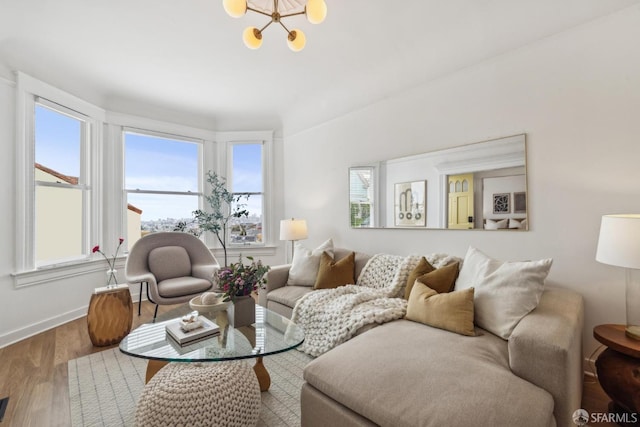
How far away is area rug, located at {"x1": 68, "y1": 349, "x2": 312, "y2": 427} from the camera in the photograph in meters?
1.70

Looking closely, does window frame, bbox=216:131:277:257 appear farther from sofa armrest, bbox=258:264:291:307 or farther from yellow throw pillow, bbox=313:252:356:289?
yellow throw pillow, bbox=313:252:356:289

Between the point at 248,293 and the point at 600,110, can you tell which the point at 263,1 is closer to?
the point at 248,293

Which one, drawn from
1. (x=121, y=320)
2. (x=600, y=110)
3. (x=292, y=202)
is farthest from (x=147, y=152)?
(x=600, y=110)

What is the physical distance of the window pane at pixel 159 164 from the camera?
4183 millimetres

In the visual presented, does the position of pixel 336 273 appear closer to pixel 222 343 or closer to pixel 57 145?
pixel 222 343

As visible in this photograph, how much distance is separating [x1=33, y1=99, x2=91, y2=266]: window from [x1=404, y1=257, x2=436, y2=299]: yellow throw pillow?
12.4 ft

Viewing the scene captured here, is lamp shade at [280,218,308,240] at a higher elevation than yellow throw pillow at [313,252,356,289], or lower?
higher

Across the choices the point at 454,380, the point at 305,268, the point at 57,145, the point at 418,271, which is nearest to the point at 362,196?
the point at 305,268

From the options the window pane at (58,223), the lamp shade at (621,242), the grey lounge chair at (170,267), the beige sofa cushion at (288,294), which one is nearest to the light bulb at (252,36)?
the beige sofa cushion at (288,294)

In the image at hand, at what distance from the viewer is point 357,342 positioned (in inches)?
66.9

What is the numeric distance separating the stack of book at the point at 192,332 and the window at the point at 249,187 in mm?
2966

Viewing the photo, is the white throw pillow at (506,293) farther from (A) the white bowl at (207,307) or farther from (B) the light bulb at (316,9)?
(B) the light bulb at (316,9)

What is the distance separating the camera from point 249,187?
16.0ft

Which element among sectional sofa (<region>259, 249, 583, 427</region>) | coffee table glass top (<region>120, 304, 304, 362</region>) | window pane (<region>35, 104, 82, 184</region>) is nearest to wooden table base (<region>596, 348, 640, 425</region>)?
sectional sofa (<region>259, 249, 583, 427</region>)
